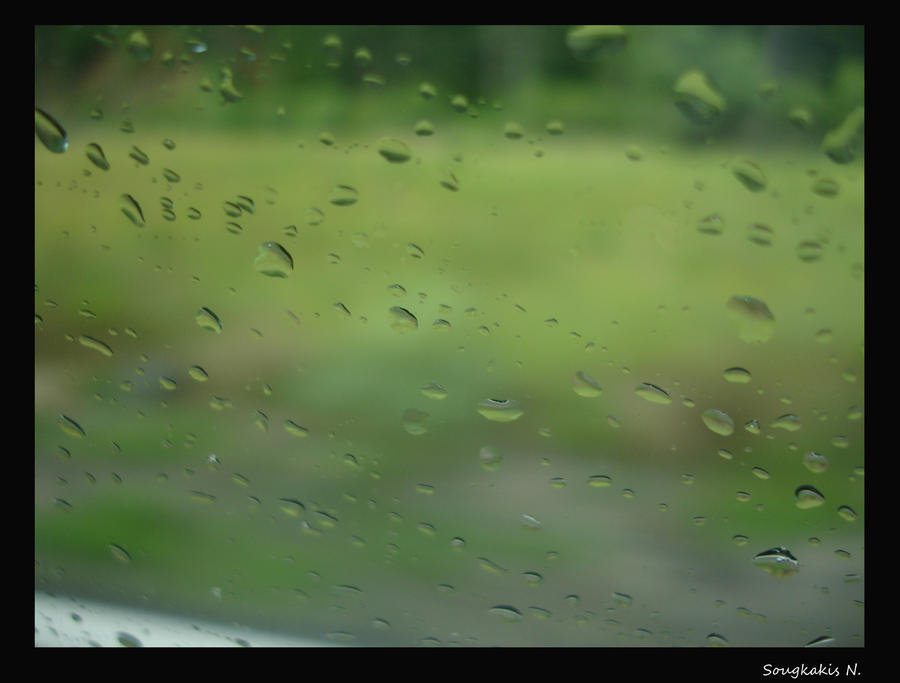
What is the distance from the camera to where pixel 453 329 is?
0.95 meters

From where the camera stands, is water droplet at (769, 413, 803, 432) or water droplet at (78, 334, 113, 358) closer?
water droplet at (769, 413, 803, 432)

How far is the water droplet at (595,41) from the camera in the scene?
90 cm

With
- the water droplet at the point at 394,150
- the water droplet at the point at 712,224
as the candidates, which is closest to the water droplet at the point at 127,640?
the water droplet at the point at 394,150

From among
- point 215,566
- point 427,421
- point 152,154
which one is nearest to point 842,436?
point 427,421

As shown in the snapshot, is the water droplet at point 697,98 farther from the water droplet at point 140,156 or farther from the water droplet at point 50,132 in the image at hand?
the water droplet at point 50,132

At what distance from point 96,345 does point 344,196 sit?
0.49 meters

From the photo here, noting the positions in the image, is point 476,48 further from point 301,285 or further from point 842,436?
point 842,436

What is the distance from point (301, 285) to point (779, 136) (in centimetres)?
74

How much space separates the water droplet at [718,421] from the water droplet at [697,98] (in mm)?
427

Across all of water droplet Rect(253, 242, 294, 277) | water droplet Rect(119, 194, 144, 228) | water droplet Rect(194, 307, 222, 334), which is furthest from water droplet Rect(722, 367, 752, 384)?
water droplet Rect(119, 194, 144, 228)

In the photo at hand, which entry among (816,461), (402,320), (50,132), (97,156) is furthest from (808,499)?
(50,132)

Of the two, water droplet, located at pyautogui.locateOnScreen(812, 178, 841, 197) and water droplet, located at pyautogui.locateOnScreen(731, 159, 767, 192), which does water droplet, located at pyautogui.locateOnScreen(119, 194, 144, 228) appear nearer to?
water droplet, located at pyautogui.locateOnScreen(731, 159, 767, 192)

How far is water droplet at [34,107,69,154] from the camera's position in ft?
3.26

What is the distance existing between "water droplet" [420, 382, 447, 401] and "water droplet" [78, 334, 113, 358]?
0.53 metres
